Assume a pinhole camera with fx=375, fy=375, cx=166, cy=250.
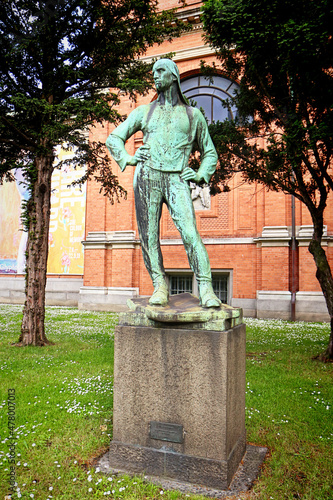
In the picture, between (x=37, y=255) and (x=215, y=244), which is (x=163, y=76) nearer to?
(x=37, y=255)

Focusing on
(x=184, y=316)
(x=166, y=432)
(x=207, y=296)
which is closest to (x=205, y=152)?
(x=207, y=296)

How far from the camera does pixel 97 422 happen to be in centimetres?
416

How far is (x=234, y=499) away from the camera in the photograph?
2793 mm

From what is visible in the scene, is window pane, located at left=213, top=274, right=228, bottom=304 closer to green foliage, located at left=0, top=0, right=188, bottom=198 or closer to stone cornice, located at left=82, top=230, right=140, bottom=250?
stone cornice, located at left=82, top=230, right=140, bottom=250

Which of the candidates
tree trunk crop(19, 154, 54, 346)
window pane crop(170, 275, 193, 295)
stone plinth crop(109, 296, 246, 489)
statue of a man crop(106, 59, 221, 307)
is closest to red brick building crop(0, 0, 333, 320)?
window pane crop(170, 275, 193, 295)

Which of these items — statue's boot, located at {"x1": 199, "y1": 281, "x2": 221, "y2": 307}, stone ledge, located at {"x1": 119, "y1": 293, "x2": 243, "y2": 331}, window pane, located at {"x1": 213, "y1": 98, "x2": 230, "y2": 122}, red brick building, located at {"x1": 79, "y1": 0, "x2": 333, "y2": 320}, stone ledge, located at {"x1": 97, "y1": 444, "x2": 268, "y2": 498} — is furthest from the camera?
window pane, located at {"x1": 213, "y1": 98, "x2": 230, "y2": 122}

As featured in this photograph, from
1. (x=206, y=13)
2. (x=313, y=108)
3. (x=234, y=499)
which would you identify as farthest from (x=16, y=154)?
(x=234, y=499)

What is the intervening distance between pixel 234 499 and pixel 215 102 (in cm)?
1503

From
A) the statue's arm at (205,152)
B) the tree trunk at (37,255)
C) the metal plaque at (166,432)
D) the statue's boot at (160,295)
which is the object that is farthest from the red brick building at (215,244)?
the metal plaque at (166,432)

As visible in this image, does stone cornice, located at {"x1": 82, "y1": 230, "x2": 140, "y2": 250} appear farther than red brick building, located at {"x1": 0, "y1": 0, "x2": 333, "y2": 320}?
Yes

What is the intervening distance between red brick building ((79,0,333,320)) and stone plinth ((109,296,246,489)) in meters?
10.4

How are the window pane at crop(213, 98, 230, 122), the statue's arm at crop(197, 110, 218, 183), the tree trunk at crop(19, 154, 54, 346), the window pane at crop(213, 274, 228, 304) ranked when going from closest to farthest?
the statue's arm at crop(197, 110, 218, 183) → the tree trunk at crop(19, 154, 54, 346) → the window pane at crop(213, 274, 228, 304) → the window pane at crop(213, 98, 230, 122)

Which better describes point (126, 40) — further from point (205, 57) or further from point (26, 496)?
point (26, 496)

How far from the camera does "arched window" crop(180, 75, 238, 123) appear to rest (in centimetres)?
1530
